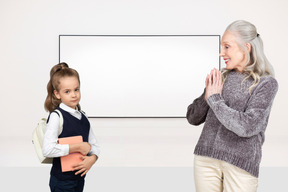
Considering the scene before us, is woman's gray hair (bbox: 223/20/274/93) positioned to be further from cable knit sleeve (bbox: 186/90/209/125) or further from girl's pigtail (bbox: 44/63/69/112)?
girl's pigtail (bbox: 44/63/69/112)

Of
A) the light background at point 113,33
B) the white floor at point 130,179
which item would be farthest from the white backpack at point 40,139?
the light background at point 113,33

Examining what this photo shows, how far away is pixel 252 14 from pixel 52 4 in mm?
3301

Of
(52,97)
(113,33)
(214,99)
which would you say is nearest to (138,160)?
(113,33)

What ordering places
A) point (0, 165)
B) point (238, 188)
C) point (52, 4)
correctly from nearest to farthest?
point (238, 188)
point (0, 165)
point (52, 4)

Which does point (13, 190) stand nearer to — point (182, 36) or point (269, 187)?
point (269, 187)

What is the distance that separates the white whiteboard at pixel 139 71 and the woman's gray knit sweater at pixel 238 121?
389cm

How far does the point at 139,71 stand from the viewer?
17.5ft

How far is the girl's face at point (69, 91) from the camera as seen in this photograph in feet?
4.99

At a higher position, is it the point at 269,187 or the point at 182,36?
the point at 182,36

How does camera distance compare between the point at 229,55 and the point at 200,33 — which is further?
the point at 200,33

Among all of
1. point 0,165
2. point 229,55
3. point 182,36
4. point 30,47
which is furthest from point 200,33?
point 229,55

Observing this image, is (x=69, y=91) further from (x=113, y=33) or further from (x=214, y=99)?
(x=113, y=33)

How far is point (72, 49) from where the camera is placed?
5.27m

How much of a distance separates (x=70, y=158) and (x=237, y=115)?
2.64 feet
